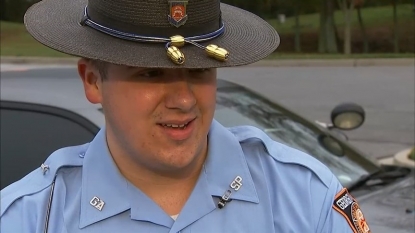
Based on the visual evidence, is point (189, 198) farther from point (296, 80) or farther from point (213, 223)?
point (296, 80)

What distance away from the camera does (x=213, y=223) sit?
1.84m

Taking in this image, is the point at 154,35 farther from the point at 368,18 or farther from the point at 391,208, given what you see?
the point at 368,18

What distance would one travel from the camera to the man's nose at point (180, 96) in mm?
1751

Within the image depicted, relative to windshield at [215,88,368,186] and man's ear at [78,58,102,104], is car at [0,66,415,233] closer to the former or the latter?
windshield at [215,88,368,186]

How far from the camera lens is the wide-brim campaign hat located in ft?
5.74

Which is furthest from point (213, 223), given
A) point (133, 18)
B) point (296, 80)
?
point (296, 80)

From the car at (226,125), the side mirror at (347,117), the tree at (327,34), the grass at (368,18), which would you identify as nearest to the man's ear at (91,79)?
the car at (226,125)

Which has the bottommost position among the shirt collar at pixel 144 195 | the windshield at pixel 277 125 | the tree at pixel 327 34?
the tree at pixel 327 34

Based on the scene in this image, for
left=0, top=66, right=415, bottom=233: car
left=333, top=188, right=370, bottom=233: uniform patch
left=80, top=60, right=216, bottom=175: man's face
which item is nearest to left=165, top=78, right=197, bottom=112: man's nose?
left=80, top=60, right=216, bottom=175: man's face

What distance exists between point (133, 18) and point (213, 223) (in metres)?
0.48

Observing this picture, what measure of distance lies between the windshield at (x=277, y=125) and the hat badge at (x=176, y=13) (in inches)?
69.7

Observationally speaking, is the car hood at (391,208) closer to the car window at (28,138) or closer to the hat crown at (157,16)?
the car window at (28,138)

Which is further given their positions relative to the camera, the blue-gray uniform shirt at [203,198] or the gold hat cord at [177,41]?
the blue-gray uniform shirt at [203,198]

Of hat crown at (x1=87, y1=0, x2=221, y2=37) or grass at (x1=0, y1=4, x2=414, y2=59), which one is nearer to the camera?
hat crown at (x1=87, y1=0, x2=221, y2=37)
